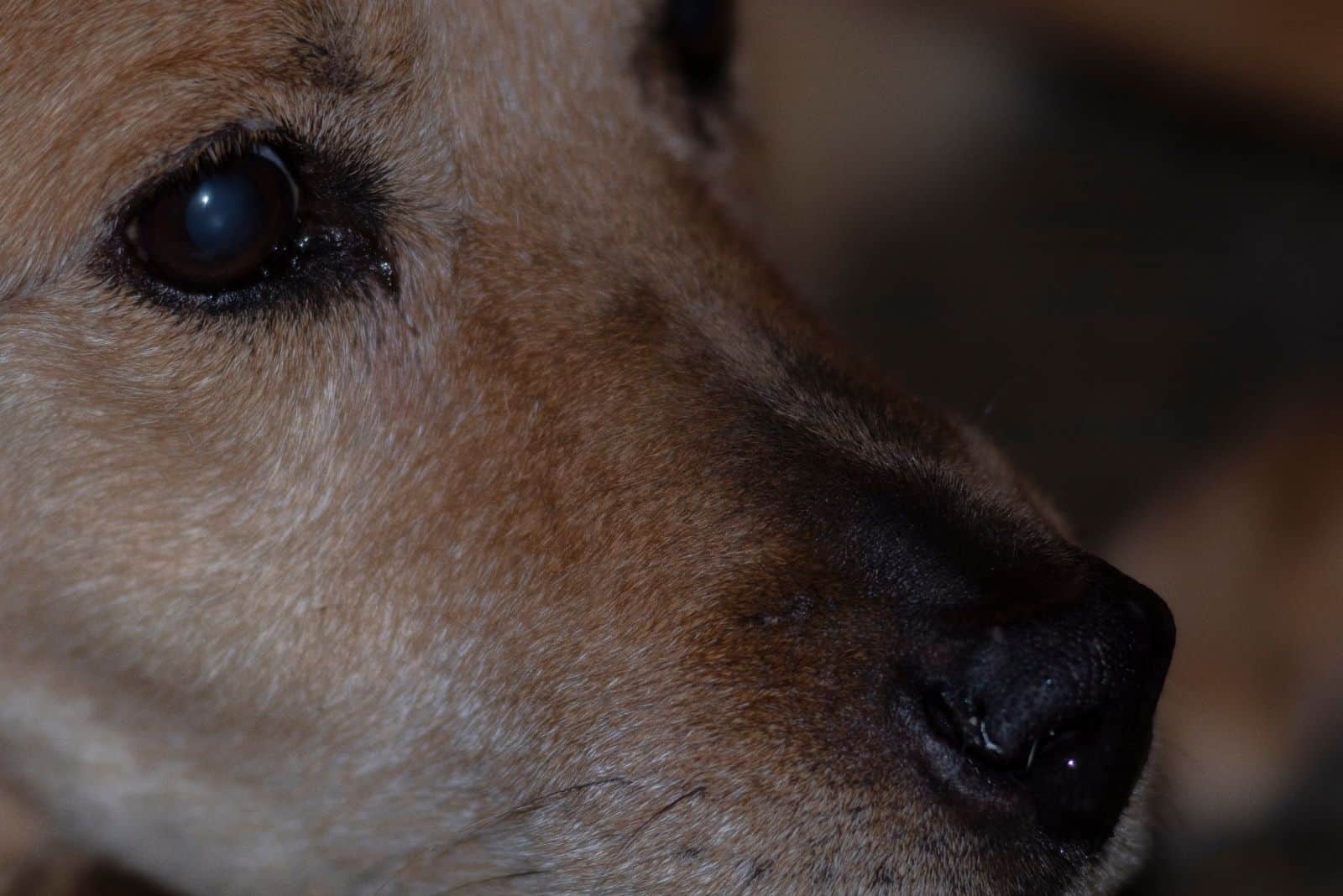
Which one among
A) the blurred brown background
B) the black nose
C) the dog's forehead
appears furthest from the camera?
the blurred brown background

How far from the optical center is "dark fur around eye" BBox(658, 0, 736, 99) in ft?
8.26

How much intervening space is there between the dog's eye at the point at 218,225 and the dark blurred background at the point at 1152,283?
3.76ft

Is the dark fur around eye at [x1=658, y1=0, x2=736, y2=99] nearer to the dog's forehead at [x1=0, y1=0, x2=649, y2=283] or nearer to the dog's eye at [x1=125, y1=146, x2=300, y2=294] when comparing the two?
the dog's forehead at [x1=0, y1=0, x2=649, y2=283]

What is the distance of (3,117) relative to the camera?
179cm

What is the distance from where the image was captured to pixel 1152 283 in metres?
4.07

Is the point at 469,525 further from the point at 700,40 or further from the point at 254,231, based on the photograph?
the point at 700,40

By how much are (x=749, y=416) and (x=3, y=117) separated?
1.01m

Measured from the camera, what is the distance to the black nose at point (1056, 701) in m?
1.65

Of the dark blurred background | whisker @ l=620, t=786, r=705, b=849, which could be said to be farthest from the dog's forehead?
the dark blurred background

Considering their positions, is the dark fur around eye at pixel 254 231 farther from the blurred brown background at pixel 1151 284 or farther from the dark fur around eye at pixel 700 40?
the blurred brown background at pixel 1151 284

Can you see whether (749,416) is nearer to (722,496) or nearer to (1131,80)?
(722,496)

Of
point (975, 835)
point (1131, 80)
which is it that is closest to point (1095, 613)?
point (975, 835)

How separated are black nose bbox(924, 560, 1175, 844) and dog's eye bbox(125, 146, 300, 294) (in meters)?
1.02

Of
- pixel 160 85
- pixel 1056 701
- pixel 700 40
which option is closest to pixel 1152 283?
pixel 700 40
